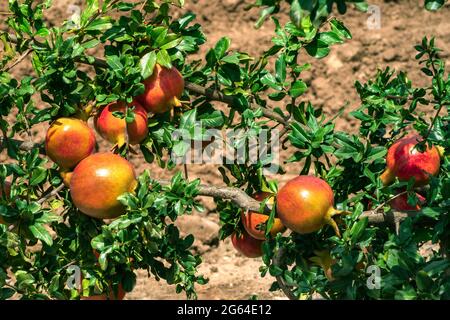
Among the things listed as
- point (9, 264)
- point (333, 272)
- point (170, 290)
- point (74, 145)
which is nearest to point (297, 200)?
point (333, 272)

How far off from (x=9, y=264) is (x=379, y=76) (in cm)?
109

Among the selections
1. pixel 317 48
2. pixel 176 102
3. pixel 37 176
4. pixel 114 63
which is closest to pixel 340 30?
pixel 317 48

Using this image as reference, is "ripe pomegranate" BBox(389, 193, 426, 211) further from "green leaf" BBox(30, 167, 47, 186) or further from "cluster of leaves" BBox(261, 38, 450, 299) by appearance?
"green leaf" BBox(30, 167, 47, 186)

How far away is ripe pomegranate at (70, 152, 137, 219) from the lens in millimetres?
1922

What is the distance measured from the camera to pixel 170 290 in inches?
154

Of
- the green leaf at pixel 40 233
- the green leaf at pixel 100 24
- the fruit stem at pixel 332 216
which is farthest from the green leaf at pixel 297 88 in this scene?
the green leaf at pixel 40 233

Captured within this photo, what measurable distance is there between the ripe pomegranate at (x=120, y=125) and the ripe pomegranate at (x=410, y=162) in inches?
24.3

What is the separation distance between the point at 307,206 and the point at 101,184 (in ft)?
1.50

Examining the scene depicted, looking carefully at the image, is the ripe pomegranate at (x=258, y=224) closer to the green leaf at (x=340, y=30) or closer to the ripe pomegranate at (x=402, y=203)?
the ripe pomegranate at (x=402, y=203)

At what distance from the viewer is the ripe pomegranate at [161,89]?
205 cm

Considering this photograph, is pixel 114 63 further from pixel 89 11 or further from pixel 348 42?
pixel 348 42

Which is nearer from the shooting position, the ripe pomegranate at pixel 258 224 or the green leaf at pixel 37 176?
the green leaf at pixel 37 176
